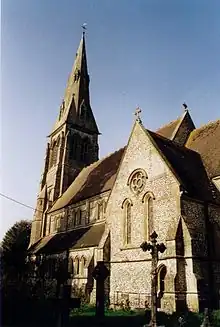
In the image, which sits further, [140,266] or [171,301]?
[140,266]

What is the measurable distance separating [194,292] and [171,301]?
1.24m

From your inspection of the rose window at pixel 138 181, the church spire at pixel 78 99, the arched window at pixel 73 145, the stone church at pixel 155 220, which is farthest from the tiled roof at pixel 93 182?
the church spire at pixel 78 99

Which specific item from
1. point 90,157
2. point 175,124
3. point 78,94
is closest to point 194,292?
point 175,124

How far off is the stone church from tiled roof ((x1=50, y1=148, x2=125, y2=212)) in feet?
0.51

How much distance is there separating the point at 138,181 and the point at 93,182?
42.4 feet

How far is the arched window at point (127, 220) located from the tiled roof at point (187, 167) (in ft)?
13.2

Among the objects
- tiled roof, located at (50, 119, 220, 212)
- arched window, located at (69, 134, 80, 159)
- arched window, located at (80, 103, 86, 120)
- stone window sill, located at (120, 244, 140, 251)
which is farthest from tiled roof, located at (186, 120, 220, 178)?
arched window, located at (80, 103, 86, 120)

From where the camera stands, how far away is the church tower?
4275 centimetres

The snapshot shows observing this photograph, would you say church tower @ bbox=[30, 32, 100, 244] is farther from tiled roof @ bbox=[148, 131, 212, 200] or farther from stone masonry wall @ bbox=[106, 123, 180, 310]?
tiled roof @ bbox=[148, 131, 212, 200]

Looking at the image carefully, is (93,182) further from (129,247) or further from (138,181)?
(129,247)

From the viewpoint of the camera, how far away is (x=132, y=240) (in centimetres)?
2131

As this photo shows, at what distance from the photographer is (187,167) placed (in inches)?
861

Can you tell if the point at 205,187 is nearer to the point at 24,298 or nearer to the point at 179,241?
the point at 179,241

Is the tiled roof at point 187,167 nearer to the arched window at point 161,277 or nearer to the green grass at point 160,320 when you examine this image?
the arched window at point 161,277
